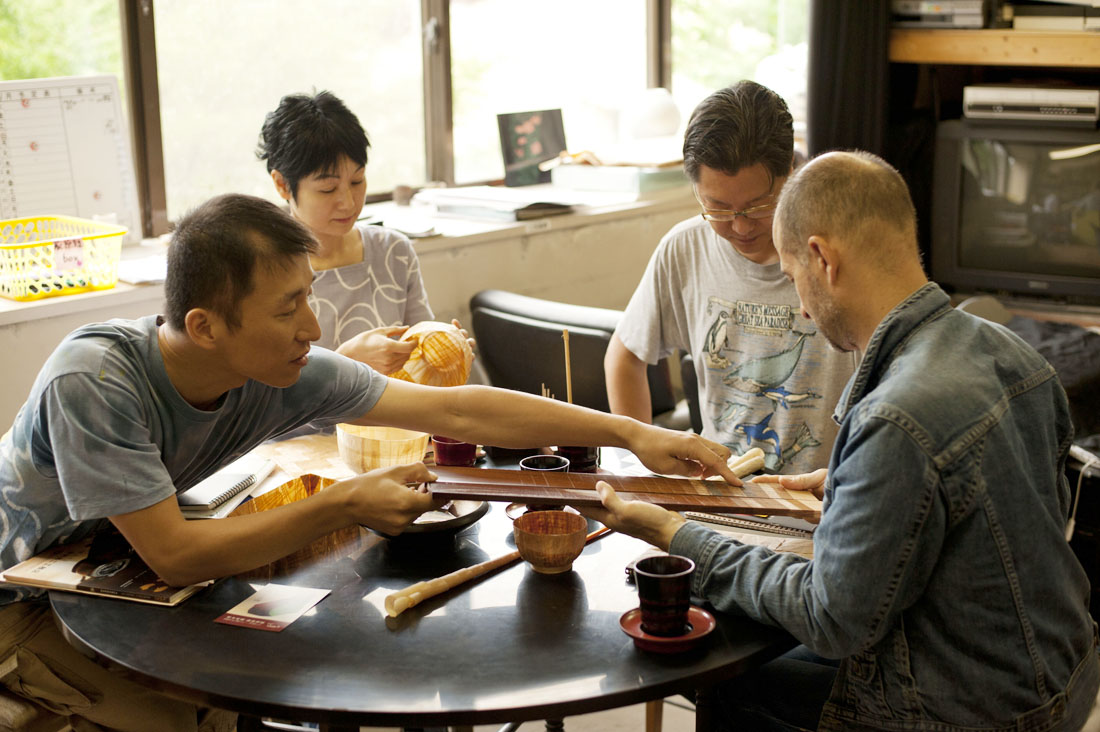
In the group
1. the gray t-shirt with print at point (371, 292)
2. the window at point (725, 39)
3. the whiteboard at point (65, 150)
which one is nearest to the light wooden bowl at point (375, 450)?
the gray t-shirt with print at point (371, 292)

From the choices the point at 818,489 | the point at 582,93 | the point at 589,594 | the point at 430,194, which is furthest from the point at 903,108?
the point at 589,594

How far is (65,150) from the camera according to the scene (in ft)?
10.3

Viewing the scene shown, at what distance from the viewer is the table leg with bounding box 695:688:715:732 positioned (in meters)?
1.62

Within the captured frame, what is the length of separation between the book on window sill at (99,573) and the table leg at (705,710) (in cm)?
76

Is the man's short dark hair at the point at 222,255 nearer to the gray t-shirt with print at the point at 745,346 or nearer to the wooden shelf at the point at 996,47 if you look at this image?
the gray t-shirt with print at the point at 745,346

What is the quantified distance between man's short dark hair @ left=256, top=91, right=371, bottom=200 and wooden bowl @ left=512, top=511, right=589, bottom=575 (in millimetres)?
1318

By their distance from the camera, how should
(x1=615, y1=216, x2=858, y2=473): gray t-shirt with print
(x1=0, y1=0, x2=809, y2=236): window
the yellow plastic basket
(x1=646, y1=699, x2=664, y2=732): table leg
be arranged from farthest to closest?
(x1=0, y1=0, x2=809, y2=236): window → the yellow plastic basket → (x1=646, y1=699, x2=664, y2=732): table leg → (x1=615, y1=216, x2=858, y2=473): gray t-shirt with print

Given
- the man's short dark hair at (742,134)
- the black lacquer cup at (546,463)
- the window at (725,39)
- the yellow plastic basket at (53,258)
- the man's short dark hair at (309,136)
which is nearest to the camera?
the black lacquer cup at (546,463)

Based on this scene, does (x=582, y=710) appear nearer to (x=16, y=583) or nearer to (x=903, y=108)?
(x=16, y=583)

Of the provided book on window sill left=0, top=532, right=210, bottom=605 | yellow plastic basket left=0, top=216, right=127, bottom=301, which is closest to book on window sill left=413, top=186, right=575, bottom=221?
yellow plastic basket left=0, top=216, right=127, bottom=301

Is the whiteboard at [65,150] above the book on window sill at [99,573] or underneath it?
above

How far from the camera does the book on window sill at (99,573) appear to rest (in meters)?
1.59

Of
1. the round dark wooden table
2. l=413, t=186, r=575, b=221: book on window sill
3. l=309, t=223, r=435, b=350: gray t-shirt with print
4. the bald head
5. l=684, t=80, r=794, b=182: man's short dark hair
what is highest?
l=684, t=80, r=794, b=182: man's short dark hair

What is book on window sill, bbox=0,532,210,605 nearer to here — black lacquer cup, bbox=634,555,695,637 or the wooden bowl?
the wooden bowl
